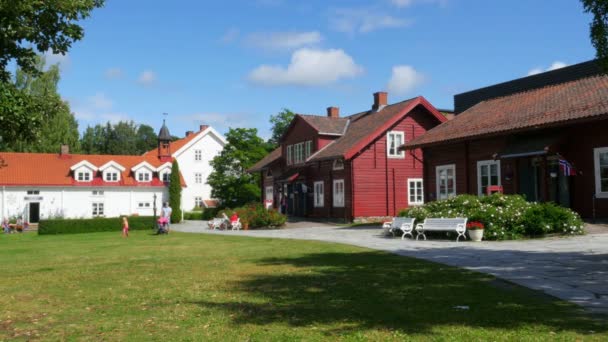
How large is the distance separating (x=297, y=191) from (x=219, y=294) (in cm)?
3031

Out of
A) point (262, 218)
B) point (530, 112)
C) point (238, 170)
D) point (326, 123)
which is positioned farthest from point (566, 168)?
point (238, 170)

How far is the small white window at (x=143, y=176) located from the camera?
55.8 m

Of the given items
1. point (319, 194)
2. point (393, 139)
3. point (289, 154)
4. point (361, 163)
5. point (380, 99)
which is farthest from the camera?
point (289, 154)

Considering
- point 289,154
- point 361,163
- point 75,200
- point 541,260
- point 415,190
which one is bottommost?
point 541,260

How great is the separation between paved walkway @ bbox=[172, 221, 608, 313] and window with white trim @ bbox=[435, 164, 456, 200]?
8.45m

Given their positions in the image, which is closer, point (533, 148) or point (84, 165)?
point (533, 148)

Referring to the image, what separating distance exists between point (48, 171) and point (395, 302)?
5093 centimetres

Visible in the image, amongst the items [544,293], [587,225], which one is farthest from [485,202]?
[544,293]

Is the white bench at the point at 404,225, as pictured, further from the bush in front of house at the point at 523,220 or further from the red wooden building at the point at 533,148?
the red wooden building at the point at 533,148

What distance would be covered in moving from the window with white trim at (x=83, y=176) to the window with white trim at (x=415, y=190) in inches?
1303

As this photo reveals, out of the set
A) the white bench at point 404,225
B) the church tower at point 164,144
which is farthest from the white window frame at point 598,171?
the church tower at point 164,144

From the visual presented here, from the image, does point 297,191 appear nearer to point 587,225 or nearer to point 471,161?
point 471,161

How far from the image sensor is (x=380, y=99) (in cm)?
3844

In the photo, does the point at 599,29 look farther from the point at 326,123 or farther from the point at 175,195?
the point at 175,195
